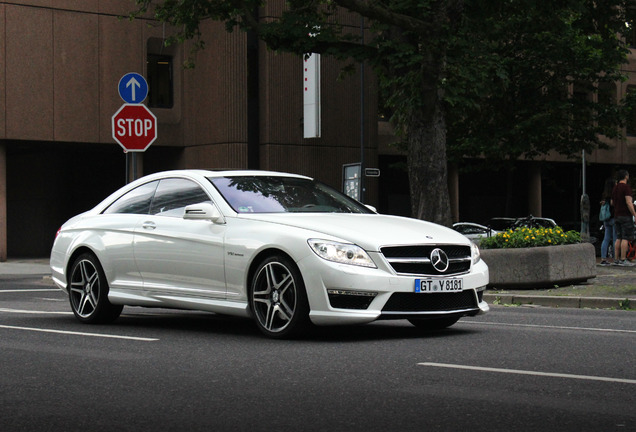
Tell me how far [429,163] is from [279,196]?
942 centimetres

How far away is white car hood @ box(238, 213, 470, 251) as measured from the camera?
8.73 meters

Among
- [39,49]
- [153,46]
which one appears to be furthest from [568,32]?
[39,49]

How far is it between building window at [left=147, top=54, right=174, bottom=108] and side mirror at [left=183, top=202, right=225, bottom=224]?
25879 millimetres

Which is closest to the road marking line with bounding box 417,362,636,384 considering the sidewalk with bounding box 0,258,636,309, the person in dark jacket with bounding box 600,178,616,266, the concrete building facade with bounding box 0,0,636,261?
the sidewalk with bounding box 0,258,636,309

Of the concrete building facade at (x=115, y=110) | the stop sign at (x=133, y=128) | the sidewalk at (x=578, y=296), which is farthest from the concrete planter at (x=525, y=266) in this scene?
the concrete building facade at (x=115, y=110)

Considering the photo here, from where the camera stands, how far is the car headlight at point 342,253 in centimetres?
866

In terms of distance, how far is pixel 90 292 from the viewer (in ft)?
35.7

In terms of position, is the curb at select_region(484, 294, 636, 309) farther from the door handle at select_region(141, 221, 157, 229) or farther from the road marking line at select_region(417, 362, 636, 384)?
the road marking line at select_region(417, 362, 636, 384)

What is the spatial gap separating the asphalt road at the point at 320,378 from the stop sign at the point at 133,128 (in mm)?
8286

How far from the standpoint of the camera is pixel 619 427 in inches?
206

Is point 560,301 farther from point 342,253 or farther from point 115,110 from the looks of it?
point 115,110

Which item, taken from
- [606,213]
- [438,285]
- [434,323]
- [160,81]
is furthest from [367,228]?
[160,81]

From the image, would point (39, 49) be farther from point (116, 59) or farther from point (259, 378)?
point (259, 378)

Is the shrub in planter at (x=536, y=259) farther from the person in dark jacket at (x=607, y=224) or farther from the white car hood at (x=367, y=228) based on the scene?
the person in dark jacket at (x=607, y=224)
